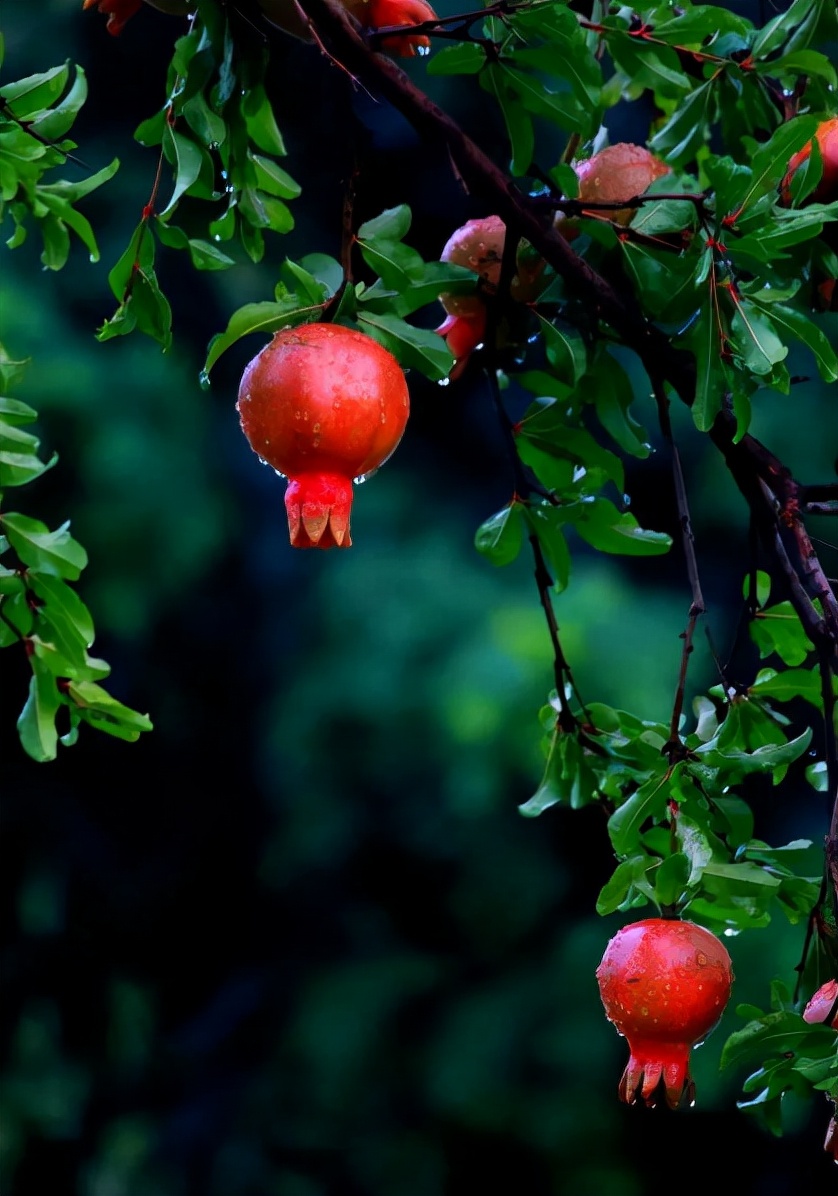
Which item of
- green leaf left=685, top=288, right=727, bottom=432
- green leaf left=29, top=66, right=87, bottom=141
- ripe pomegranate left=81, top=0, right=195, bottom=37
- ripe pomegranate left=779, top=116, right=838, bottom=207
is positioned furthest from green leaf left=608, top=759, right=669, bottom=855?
green leaf left=29, top=66, right=87, bottom=141

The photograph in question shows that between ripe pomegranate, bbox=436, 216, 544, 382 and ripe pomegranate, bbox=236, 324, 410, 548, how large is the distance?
0.17 m

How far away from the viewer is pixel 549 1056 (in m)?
1.56

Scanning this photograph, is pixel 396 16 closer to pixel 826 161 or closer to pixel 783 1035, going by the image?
pixel 826 161

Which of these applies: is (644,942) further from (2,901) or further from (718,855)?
(2,901)

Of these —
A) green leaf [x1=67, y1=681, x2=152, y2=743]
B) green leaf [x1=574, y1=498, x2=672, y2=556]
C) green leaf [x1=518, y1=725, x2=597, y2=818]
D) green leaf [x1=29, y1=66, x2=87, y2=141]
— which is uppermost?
green leaf [x1=29, y1=66, x2=87, y2=141]

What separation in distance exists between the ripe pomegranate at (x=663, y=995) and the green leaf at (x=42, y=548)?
1.11 ft

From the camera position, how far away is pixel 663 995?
1.58 feet

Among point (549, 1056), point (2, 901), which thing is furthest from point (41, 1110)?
point (549, 1056)

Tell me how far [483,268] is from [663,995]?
317mm

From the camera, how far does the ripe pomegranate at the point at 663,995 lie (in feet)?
1.58

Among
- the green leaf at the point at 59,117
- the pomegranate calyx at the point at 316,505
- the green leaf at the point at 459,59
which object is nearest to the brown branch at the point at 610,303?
the green leaf at the point at 459,59

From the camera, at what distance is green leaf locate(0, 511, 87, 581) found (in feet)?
2.22

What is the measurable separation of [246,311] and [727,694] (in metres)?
0.28

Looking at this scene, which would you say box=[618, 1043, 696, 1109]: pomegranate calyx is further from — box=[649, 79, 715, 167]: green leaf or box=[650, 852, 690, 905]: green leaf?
box=[649, 79, 715, 167]: green leaf
